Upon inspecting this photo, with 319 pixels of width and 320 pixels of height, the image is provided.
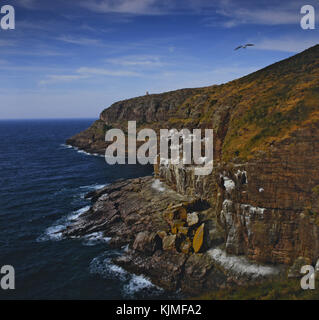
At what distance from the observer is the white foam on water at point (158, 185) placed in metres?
47.7

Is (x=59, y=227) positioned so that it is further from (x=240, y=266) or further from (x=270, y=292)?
(x=270, y=292)

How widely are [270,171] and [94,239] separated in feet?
92.5

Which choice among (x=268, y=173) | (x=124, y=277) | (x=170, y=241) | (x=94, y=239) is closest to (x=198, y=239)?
(x=170, y=241)

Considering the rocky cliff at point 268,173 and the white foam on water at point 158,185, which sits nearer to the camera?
the rocky cliff at point 268,173

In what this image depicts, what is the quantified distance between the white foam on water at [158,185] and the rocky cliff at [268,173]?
5417 mm

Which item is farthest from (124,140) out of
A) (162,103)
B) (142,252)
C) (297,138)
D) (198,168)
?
(297,138)

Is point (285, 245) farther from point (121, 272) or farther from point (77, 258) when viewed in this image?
point (77, 258)

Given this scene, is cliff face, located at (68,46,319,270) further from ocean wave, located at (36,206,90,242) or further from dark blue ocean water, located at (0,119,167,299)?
ocean wave, located at (36,206,90,242)

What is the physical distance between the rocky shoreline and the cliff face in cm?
171

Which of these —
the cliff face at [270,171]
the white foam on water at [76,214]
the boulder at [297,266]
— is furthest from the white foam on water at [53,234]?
the boulder at [297,266]

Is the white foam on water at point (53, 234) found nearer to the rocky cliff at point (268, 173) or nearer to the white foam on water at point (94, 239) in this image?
the white foam on water at point (94, 239)

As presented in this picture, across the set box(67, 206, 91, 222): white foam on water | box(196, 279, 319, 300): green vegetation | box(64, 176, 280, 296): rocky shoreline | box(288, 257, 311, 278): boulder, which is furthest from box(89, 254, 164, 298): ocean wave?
box(288, 257, 311, 278): boulder

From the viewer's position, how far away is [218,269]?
28.1 meters

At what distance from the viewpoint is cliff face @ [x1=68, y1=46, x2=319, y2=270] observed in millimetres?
26141
